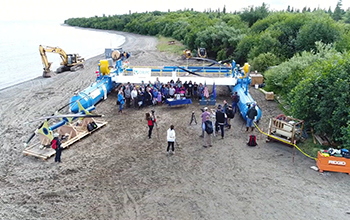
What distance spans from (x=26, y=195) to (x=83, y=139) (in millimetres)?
4336

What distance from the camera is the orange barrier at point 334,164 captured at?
10.0m

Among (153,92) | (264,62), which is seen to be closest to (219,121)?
(153,92)

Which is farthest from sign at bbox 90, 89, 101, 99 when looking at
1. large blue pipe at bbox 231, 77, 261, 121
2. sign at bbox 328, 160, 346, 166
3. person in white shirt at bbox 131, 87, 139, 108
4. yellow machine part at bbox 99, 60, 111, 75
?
sign at bbox 328, 160, 346, 166

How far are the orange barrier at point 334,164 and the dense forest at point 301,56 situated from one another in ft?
3.03

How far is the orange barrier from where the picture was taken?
1003 cm

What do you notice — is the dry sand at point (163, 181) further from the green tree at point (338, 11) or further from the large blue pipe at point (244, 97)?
the green tree at point (338, 11)

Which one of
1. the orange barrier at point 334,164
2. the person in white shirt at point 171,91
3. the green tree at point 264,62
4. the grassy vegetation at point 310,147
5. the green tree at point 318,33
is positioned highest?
the green tree at point 318,33

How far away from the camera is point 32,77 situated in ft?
101

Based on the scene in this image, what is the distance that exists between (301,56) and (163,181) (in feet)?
58.3

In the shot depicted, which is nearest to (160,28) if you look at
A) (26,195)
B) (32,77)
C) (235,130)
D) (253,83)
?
(32,77)

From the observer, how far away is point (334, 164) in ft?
33.3

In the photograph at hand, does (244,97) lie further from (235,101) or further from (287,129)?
(287,129)

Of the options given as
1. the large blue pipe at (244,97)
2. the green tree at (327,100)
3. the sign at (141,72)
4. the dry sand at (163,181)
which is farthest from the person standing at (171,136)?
the sign at (141,72)

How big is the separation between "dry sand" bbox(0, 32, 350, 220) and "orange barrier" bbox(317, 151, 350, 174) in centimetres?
26
